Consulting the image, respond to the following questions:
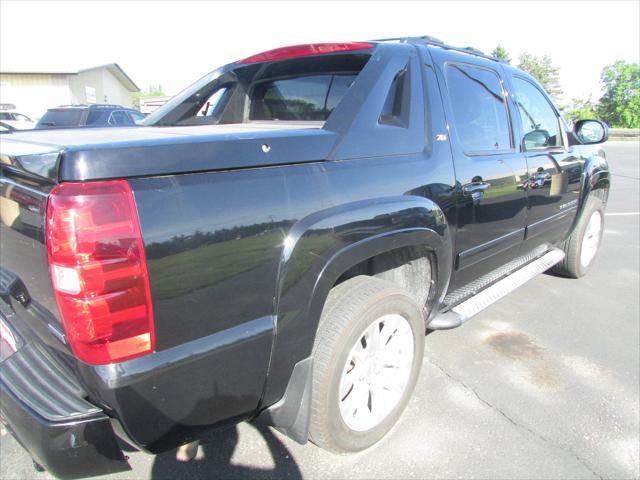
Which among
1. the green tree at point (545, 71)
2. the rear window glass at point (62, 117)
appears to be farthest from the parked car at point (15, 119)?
the green tree at point (545, 71)

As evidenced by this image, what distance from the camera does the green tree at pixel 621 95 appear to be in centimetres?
5681

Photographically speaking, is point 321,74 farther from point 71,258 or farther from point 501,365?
point 501,365

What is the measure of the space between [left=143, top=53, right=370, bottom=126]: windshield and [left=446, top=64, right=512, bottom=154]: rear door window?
2.04ft

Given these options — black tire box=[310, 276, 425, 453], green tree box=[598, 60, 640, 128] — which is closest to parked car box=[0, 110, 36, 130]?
black tire box=[310, 276, 425, 453]

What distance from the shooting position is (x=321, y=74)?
283 cm

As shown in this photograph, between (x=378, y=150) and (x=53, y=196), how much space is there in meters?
1.31

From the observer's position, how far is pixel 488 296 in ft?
10.1

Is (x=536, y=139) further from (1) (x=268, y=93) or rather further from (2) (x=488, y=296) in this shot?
(1) (x=268, y=93)

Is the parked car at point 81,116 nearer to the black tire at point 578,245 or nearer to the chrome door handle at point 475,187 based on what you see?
the black tire at point 578,245

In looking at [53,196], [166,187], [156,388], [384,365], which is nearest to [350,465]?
[384,365]

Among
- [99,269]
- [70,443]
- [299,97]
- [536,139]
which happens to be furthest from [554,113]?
[70,443]

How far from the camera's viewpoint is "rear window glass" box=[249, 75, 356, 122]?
9.00 ft

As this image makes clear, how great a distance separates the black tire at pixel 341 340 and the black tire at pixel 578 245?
293 cm

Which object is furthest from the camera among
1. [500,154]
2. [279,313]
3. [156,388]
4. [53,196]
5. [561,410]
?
[500,154]
